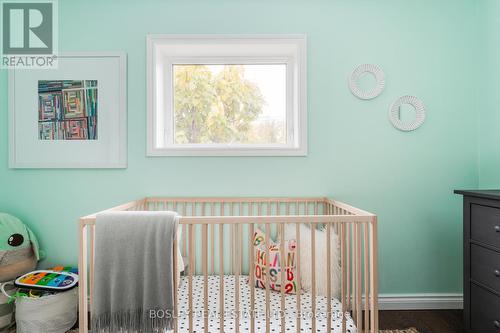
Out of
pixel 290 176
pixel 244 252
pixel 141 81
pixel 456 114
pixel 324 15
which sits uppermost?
pixel 324 15

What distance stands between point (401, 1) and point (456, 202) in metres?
1.45

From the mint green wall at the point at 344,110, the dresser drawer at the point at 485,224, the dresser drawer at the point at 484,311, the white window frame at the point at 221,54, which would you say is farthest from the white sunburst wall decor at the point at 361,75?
the dresser drawer at the point at 484,311

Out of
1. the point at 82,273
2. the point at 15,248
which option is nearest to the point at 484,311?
the point at 82,273

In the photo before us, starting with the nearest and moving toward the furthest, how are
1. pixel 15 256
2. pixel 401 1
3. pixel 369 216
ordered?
pixel 369 216 → pixel 15 256 → pixel 401 1

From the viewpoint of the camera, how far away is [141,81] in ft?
7.29

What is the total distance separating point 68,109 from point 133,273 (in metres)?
1.44

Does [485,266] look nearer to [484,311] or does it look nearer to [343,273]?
[484,311]

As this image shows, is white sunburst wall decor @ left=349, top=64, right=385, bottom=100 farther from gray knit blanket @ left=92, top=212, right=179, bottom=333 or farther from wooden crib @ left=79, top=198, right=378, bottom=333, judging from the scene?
gray knit blanket @ left=92, top=212, right=179, bottom=333

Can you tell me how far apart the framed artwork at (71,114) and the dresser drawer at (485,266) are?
2.20 meters

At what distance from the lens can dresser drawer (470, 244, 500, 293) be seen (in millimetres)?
1599

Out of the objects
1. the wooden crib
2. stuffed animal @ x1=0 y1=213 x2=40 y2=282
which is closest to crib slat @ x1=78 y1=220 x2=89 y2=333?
the wooden crib

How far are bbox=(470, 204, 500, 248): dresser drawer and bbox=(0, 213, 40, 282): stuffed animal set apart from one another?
2.65 metres

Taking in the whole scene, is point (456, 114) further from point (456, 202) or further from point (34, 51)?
point (34, 51)

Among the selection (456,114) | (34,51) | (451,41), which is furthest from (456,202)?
(34,51)
